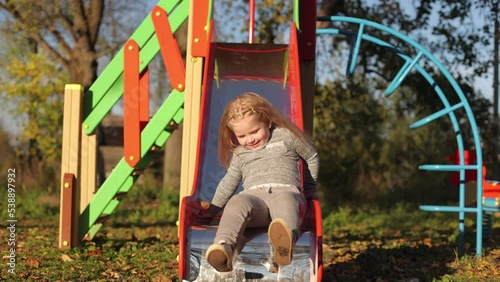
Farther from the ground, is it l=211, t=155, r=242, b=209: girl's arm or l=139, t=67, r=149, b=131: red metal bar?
l=139, t=67, r=149, b=131: red metal bar

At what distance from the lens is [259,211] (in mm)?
4723

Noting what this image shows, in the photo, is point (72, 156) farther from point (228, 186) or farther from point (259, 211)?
point (259, 211)

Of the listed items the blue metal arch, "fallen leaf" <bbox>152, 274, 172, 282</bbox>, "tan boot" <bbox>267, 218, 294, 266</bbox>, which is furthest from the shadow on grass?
"tan boot" <bbox>267, 218, 294, 266</bbox>

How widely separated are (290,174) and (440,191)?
10.8m

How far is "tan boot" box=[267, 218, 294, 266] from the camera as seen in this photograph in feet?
14.2

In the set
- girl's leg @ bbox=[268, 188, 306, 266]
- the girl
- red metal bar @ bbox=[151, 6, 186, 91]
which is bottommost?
girl's leg @ bbox=[268, 188, 306, 266]

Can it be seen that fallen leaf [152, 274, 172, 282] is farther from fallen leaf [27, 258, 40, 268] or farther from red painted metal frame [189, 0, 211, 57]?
red painted metal frame [189, 0, 211, 57]

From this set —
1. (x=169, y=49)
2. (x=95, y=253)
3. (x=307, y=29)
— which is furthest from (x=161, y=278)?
(x=307, y=29)

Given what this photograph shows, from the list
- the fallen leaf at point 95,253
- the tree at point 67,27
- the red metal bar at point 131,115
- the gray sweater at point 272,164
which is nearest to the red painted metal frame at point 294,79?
the gray sweater at point 272,164

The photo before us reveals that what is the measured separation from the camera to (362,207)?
44.4 feet

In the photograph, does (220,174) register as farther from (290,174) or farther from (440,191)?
(440,191)

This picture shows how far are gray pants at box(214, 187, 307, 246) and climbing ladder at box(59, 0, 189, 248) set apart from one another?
2595 millimetres

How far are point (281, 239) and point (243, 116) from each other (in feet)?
3.37

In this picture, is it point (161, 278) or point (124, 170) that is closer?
point (161, 278)
